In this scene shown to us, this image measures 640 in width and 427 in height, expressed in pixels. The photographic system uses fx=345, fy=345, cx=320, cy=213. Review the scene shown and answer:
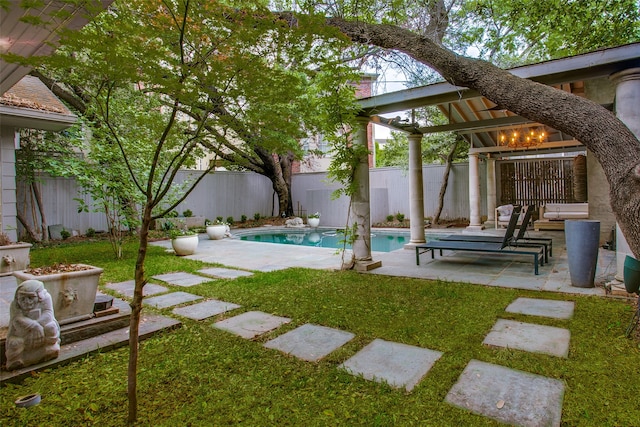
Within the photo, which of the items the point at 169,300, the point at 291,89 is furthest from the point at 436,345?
the point at 169,300

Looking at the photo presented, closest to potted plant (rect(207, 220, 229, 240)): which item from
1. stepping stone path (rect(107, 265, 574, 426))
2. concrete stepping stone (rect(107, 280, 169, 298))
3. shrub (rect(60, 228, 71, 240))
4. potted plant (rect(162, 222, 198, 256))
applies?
potted plant (rect(162, 222, 198, 256))

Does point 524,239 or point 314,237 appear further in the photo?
point 314,237

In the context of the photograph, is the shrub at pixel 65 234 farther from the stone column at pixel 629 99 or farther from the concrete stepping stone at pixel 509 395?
the stone column at pixel 629 99

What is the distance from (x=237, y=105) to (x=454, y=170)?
11.8 m

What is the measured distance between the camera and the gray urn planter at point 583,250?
4.09 meters

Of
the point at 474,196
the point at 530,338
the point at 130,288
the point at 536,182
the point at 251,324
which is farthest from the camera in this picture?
the point at 536,182

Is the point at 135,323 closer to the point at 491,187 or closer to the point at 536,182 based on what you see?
the point at 491,187

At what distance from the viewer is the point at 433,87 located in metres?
Answer: 5.01

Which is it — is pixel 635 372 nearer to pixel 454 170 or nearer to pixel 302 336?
pixel 302 336

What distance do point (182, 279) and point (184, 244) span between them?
2.36 m

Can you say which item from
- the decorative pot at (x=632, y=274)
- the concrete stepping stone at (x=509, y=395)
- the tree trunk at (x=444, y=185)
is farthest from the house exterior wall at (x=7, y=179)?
the tree trunk at (x=444, y=185)

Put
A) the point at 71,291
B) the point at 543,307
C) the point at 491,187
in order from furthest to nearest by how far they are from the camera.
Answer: the point at 491,187, the point at 543,307, the point at 71,291

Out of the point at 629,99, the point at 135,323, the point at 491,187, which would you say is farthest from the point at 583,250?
the point at 491,187

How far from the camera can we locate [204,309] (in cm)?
383
